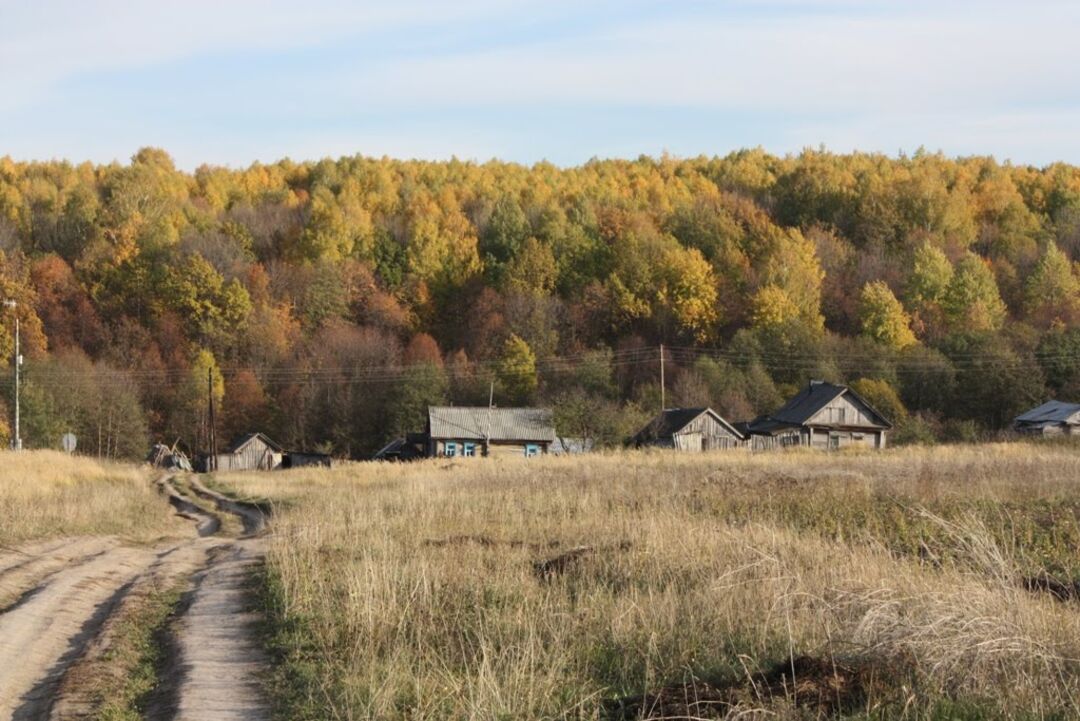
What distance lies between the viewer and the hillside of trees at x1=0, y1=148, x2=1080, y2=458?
71.9 meters

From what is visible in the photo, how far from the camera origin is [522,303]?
289 feet

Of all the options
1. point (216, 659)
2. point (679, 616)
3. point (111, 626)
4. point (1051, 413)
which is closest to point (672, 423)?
point (1051, 413)

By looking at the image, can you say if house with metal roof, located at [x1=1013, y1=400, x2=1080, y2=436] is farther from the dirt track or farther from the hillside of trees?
the dirt track

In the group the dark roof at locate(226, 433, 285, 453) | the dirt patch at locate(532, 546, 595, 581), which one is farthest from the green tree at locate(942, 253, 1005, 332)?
the dirt patch at locate(532, 546, 595, 581)

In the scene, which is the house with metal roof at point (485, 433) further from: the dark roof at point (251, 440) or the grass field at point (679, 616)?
the grass field at point (679, 616)

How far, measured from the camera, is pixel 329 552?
1422 cm

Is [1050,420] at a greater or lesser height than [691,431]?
greater

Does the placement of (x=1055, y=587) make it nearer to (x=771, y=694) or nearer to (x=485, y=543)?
(x=771, y=694)

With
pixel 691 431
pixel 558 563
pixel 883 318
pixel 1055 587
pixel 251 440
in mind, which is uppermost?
pixel 883 318

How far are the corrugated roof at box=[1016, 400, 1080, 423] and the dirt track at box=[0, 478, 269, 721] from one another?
48.8 m

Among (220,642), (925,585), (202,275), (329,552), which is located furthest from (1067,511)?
(202,275)

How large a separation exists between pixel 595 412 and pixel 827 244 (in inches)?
1598

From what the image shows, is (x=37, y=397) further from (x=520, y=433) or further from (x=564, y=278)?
(x=564, y=278)

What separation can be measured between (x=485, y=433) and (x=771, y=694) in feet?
200
